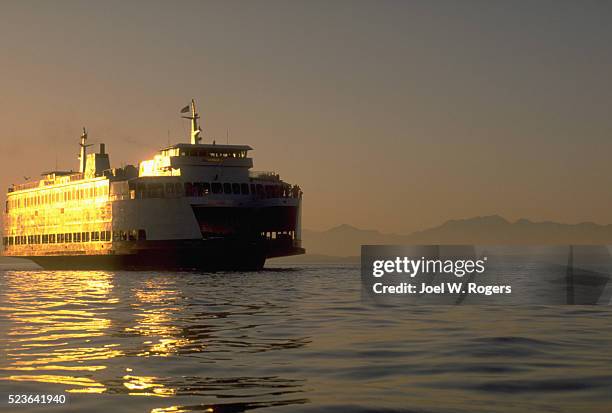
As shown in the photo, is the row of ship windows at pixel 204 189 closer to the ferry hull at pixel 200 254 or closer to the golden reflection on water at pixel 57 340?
the ferry hull at pixel 200 254

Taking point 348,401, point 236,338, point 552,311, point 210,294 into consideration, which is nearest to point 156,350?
point 236,338

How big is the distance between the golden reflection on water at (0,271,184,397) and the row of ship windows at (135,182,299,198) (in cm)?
4923

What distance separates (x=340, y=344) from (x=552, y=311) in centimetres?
1484

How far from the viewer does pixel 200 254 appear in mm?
88688

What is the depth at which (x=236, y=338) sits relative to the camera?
23.5 metres

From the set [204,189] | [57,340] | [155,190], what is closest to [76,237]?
[155,190]

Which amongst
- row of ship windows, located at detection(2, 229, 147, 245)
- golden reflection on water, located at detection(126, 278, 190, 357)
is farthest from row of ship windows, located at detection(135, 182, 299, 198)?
golden reflection on water, located at detection(126, 278, 190, 357)

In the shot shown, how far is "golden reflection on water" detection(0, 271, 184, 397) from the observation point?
1611cm

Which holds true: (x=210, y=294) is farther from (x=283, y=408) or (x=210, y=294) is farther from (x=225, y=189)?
(x=225, y=189)

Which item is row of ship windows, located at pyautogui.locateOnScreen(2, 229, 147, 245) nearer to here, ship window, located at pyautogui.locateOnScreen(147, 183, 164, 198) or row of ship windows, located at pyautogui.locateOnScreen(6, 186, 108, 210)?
ship window, located at pyautogui.locateOnScreen(147, 183, 164, 198)

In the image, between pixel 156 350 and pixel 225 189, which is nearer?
pixel 156 350

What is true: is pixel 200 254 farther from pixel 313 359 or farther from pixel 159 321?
pixel 313 359

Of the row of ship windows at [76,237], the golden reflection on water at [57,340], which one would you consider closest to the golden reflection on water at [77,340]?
the golden reflection on water at [57,340]

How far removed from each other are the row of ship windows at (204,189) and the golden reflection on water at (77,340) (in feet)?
162
